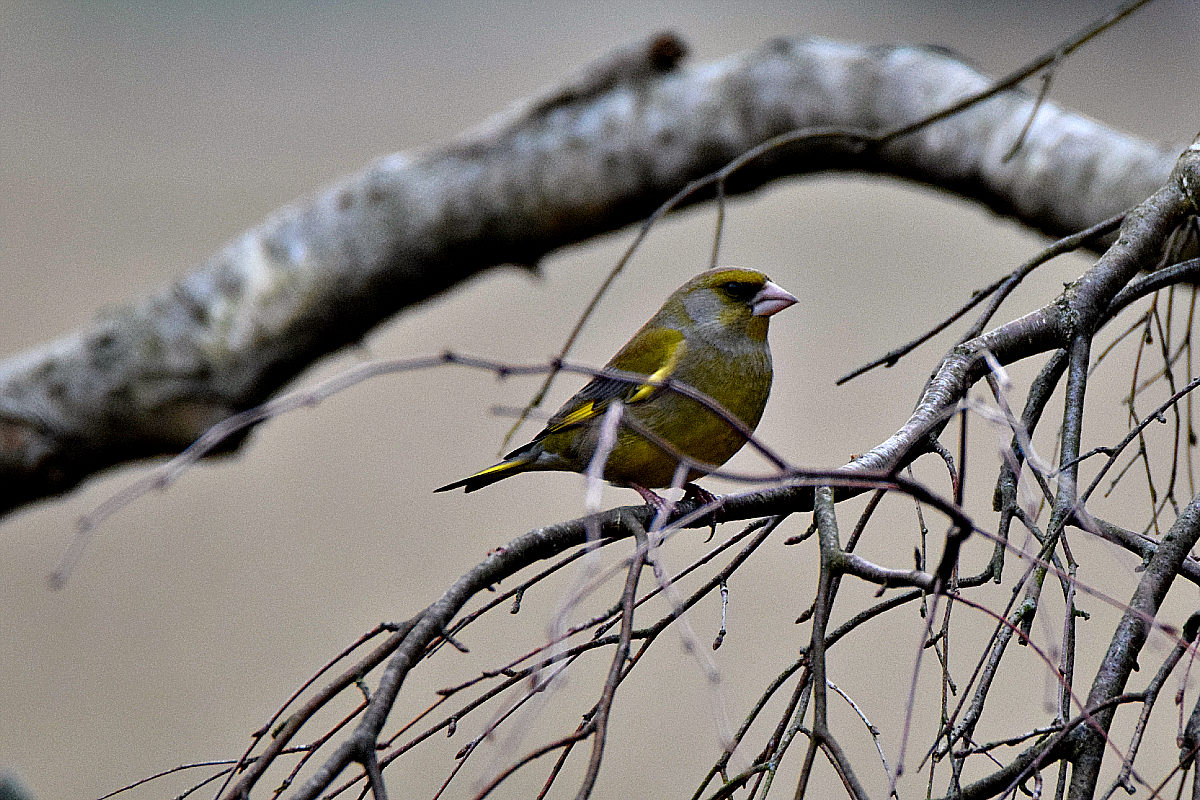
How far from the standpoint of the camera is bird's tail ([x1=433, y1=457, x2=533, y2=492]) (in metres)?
2.01

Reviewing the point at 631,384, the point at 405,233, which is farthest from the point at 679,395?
the point at 405,233

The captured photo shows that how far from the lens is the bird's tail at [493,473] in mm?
2012

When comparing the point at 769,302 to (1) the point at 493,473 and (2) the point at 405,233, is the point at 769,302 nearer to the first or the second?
(1) the point at 493,473

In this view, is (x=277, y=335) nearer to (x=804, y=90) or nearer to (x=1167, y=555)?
(x=804, y=90)

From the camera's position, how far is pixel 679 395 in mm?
1991

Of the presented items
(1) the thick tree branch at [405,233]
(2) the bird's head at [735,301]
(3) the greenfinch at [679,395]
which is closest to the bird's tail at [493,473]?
(3) the greenfinch at [679,395]

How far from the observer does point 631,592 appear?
37.1 inches

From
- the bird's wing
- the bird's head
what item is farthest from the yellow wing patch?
the bird's head

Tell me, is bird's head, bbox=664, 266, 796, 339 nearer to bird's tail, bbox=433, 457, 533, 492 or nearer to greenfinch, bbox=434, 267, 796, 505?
greenfinch, bbox=434, 267, 796, 505

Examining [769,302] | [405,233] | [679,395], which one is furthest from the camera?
[405,233]

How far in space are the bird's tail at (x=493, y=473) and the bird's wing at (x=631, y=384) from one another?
0.06m

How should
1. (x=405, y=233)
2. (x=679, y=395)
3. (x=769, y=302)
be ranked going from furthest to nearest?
1. (x=405, y=233)
2. (x=769, y=302)
3. (x=679, y=395)

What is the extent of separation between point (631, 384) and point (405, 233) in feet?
4.55

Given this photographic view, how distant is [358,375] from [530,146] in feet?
8.23
